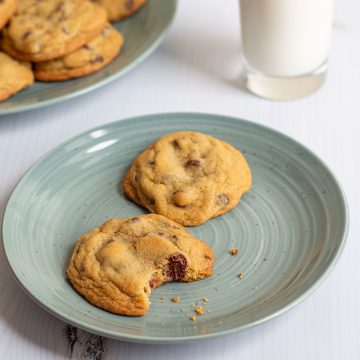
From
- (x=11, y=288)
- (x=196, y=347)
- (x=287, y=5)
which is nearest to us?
(x=196, y=347)

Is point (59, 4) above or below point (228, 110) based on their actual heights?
above

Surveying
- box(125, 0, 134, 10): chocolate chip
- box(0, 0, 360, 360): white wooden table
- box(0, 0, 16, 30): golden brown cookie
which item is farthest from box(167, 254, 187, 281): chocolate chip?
box(125, 0, 134, 10): chocolate chip

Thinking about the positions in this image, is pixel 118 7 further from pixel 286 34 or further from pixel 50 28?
pixel 286 34

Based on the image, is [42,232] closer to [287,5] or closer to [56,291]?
[56,291]

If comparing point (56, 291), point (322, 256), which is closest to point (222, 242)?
point (322, 256)

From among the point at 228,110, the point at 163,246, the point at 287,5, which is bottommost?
the point at 228,110

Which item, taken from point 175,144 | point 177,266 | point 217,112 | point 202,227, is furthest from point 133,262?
point 217,112

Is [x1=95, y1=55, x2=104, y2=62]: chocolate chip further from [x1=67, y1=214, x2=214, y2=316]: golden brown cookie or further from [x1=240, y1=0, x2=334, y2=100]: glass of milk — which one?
[x1=67, y1=214, x2=214, y2=316]: golden brown cookie

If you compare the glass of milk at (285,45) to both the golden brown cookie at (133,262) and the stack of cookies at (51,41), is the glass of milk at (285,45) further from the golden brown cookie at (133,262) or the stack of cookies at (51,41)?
the golden brown cookie at (133,262)
